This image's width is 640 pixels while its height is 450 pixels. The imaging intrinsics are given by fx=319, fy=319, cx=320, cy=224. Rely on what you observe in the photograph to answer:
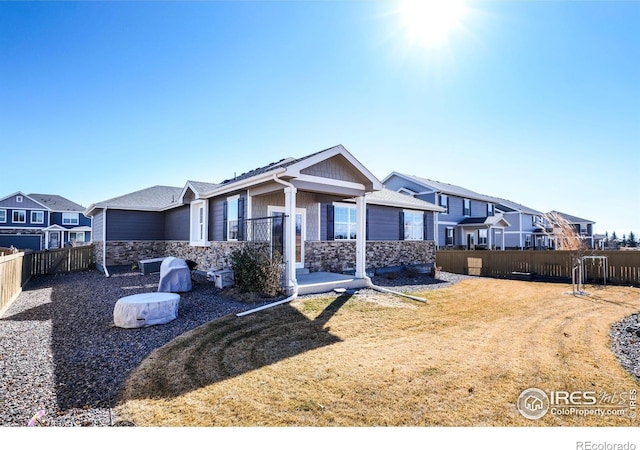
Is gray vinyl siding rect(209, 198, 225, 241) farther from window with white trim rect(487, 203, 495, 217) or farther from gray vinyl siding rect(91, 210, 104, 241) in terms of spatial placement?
window with white trim rect(487, 203, 495, 217)

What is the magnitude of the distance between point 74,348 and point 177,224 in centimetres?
1203

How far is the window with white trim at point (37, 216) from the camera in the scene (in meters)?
34.8

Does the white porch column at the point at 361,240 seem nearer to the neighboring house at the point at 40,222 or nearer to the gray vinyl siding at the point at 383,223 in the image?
the gray vinyl siding at the point at 383,223

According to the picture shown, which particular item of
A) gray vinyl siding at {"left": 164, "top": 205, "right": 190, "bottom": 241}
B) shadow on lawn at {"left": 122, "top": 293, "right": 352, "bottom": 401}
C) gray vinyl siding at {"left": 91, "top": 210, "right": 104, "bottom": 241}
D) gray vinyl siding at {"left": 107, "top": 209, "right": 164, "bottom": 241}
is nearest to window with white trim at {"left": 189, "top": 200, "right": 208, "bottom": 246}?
gray vinyl siding at {"left": 164, "top": 205, "right": 190, "bottom": 241}

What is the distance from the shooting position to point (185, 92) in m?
9.70

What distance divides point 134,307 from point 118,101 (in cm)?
611

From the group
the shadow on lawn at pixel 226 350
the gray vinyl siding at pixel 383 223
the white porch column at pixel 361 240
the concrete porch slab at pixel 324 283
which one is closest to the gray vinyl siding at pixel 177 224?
the concrete porch slab at pixel 324 283

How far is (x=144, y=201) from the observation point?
1761 centimetres

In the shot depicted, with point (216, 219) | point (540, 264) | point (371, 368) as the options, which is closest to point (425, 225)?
point (540, 264)

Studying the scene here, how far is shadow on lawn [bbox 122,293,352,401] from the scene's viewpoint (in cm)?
385

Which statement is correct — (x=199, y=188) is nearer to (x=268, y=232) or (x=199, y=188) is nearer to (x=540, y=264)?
(x=268, y=232)
